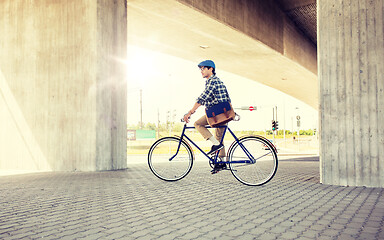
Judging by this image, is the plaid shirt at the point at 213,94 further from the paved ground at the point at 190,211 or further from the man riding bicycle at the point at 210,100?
the paved ground at the point at 190,211

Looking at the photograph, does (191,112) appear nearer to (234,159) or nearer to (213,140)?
(213,140)

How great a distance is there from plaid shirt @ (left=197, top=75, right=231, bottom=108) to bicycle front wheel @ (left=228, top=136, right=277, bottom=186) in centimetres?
73

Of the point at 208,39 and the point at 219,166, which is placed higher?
the point at 208,39

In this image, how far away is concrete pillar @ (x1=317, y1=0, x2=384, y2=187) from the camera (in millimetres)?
5527

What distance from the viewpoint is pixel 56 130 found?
9055 mm

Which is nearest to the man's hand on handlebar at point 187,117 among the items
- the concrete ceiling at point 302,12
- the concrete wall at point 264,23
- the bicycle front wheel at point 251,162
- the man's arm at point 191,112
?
the man's arm at point 191,112

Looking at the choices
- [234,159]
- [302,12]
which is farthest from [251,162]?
[302,12]

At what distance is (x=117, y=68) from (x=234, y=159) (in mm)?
4981

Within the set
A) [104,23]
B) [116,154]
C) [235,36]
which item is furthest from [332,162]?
[235,36]

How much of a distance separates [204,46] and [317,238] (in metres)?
16.3

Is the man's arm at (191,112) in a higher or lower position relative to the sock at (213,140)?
higher

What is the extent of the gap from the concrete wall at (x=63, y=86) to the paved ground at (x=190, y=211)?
295cm

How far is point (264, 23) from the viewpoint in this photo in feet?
54.4

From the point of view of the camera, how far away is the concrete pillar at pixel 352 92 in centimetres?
553
